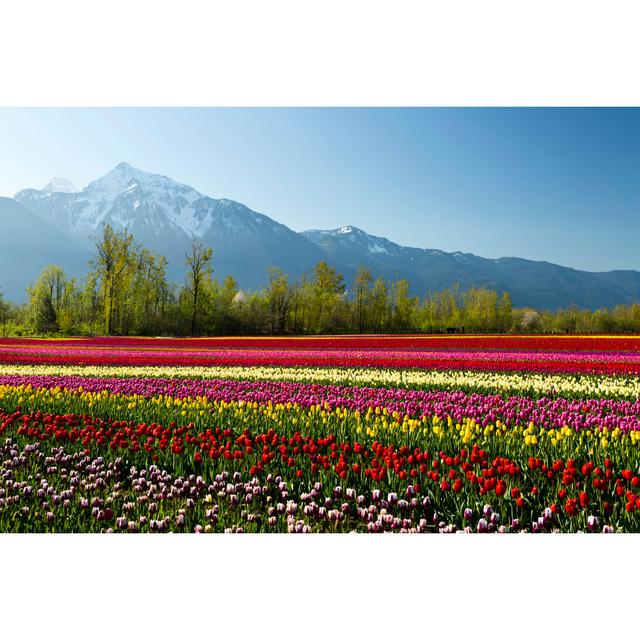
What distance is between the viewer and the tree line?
161 feet

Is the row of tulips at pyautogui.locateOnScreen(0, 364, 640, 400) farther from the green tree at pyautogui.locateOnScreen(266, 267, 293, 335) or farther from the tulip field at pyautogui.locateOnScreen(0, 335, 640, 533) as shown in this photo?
the green tree at pyautogui.locateOnScreen(266, 267, 293, 335)

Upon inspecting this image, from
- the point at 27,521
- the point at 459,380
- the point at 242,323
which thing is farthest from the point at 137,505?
the point at 242,323

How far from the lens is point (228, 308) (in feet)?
177

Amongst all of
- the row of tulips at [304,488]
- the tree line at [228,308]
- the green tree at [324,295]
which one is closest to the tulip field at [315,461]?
the row of tulips at [304,488]

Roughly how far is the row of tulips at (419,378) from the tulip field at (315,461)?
20 cm

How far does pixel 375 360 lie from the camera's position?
1764 centimetres

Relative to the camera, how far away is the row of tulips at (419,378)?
33.7 feet

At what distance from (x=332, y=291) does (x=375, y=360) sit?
4606 cm

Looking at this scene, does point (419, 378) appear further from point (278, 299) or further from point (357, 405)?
A: point (278, 299)

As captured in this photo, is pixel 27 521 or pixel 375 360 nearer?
pixel 27 521

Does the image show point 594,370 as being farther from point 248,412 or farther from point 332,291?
point 332,291

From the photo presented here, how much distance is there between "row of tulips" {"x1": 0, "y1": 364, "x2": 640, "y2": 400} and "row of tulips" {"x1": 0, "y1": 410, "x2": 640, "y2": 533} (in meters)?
5.08

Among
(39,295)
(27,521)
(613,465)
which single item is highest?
(39,295)

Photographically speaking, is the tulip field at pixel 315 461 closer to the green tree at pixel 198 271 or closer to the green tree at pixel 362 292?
the green tree at pixel 198 271
